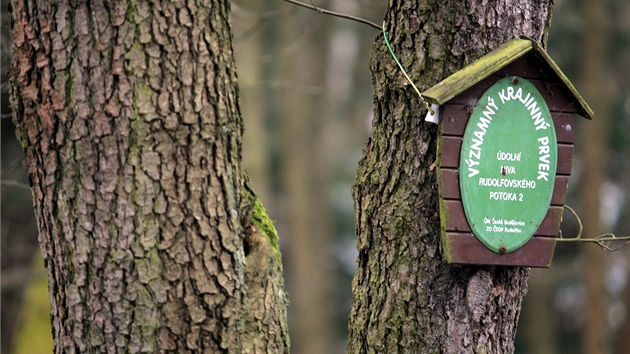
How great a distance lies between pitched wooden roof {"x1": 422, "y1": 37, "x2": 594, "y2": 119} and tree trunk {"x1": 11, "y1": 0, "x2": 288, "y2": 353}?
2.12 feet

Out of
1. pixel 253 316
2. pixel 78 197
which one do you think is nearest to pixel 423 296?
pixel 253 316

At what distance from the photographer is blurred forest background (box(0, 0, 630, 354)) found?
939 centimetres

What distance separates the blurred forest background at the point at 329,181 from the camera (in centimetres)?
939

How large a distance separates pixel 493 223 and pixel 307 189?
9.90m

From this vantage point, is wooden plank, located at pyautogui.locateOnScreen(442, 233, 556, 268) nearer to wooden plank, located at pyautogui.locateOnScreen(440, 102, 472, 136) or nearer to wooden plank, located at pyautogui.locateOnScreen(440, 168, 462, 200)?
wooden plank, located at pyautogui.locateOnScreen(440, 168, 462, 200)

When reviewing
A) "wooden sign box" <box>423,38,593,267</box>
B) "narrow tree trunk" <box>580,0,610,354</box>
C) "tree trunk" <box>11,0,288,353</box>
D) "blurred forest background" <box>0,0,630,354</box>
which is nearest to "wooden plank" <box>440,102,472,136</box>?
"wooden sign box" <box>423,38,593,267</box>

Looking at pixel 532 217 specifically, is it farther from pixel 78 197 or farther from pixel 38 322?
pixel 38 322

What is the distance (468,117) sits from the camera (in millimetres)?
2285

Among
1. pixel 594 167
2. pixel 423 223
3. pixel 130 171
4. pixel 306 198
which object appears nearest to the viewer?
pixel 130 171

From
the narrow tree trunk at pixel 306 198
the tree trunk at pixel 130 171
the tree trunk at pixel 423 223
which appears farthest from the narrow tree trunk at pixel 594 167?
the tree trunk at pixel 130 171

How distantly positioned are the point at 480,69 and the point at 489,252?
550mm

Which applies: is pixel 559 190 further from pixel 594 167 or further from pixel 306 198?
pixel 306 198

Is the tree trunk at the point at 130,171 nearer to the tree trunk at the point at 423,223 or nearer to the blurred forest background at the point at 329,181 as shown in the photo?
the tree trunk at the point at 423,223

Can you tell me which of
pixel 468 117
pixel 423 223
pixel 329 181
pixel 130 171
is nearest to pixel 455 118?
pixel 468 117
